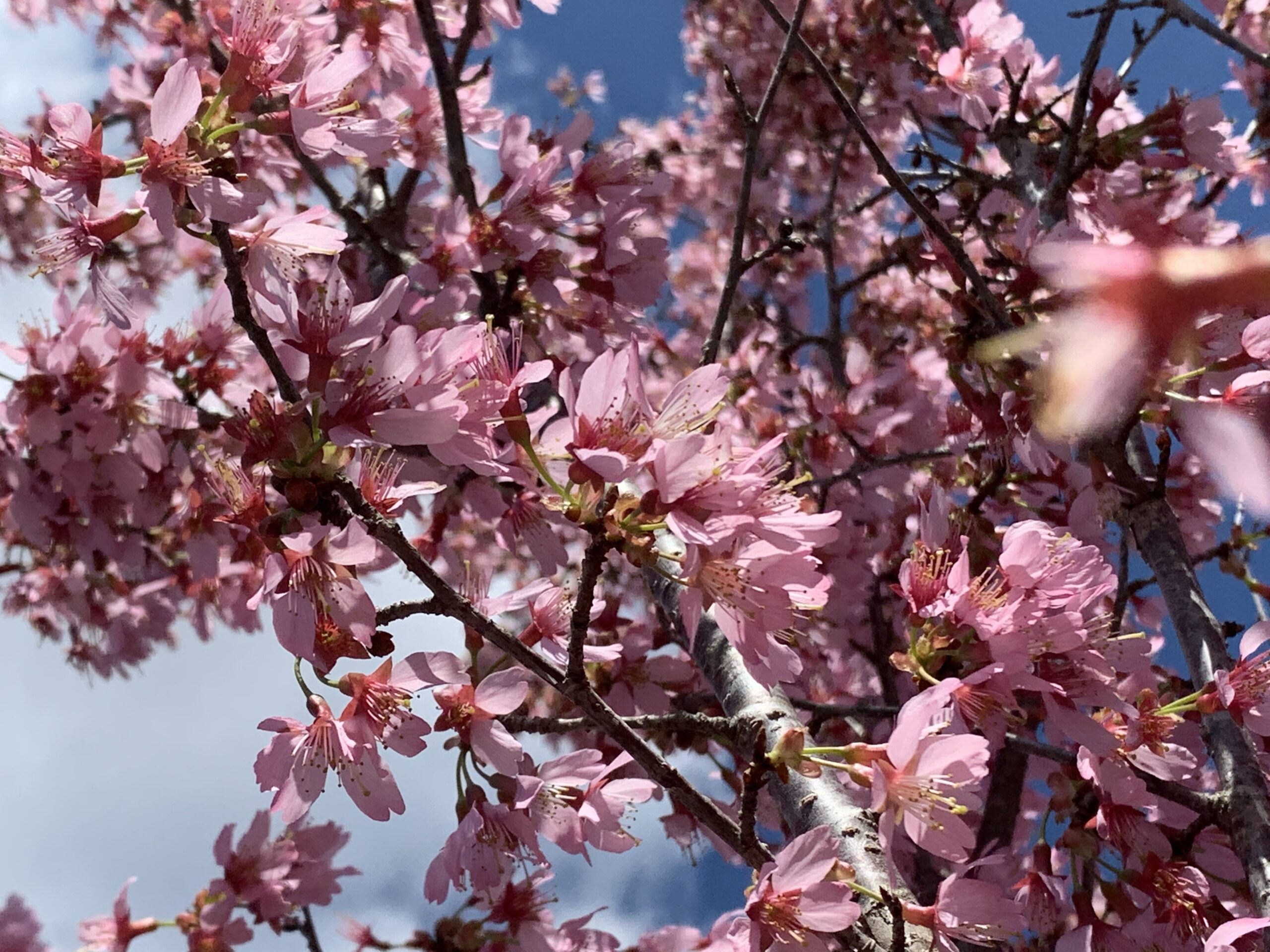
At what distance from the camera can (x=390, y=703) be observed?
1480 millimetres

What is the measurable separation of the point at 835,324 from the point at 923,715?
→ 3.45m

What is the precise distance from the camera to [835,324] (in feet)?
15.0

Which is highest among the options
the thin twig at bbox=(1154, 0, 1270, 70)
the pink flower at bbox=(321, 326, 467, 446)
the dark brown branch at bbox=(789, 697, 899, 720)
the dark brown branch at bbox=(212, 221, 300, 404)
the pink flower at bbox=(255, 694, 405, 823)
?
the thin twig at bbox=(1154, 0, 1270, 70)

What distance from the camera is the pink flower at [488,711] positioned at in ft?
5.06

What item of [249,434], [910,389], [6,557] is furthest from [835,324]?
[6,557]

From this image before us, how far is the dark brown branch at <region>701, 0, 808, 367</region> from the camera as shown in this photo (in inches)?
84.0

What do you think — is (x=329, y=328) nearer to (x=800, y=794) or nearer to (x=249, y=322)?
(x=249, y=322)

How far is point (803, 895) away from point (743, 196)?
1.63 meters

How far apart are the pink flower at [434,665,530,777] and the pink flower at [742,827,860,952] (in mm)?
480

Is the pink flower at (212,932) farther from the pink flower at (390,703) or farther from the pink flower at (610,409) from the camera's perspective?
the pink flower at (610,409)

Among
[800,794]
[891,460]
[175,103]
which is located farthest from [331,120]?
[891,460]

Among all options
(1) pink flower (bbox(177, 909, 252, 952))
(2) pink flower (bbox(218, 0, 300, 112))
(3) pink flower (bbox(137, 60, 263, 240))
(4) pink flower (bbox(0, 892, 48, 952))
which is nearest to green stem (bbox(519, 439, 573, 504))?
(3) pink flower (bbox(137, 60, 263, 240))

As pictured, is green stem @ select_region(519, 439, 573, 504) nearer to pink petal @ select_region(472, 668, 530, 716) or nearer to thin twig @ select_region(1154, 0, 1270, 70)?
pink petal @ select_region(472, 668, 530, 716)

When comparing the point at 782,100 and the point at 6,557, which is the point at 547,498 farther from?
the point at 782,100
